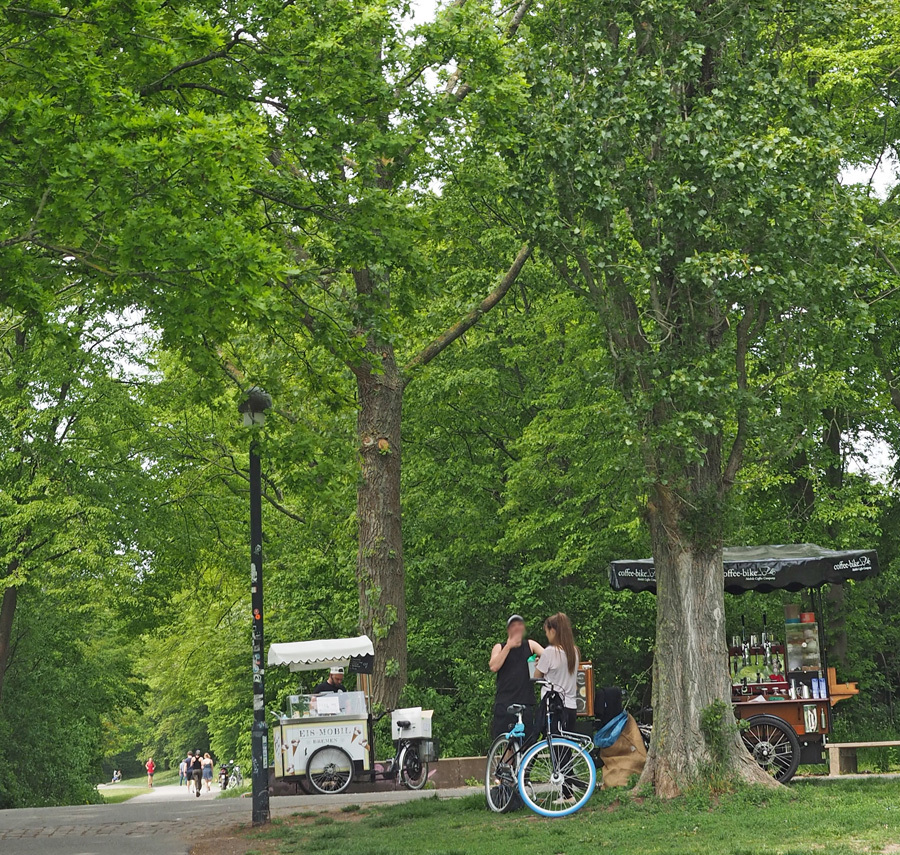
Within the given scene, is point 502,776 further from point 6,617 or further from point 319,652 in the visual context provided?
point 6,617

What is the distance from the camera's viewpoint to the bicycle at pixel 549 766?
1142 cm

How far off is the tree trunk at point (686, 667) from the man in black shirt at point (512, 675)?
143 cm

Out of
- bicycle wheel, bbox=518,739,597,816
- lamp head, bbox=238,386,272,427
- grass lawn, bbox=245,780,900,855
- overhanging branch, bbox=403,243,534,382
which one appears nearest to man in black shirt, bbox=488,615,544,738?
bicycle wheel, bbox=518,739,597,816

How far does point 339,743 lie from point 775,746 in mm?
5542

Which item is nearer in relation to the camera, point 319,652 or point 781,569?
point 781,569

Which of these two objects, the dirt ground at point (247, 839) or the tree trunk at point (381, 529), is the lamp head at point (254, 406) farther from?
the dirt ground at point (247, 839)

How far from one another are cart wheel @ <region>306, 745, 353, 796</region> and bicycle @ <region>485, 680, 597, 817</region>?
166 inches

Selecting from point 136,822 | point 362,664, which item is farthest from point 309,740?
point 136,822

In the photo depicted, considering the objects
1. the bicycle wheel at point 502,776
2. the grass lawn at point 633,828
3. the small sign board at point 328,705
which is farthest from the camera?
the small sign board at point 328,705

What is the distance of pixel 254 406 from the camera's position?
1391 cm

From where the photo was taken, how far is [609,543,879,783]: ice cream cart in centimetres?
1402

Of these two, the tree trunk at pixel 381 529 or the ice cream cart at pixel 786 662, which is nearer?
the ice cream cart at pixel 786 662

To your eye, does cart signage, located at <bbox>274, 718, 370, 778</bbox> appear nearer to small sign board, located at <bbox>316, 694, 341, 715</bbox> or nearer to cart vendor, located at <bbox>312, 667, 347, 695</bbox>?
small sign board, located at <bbox>316, 694, 341, 715</bbox>

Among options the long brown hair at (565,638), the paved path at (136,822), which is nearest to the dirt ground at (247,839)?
the paved path at (136,822)
